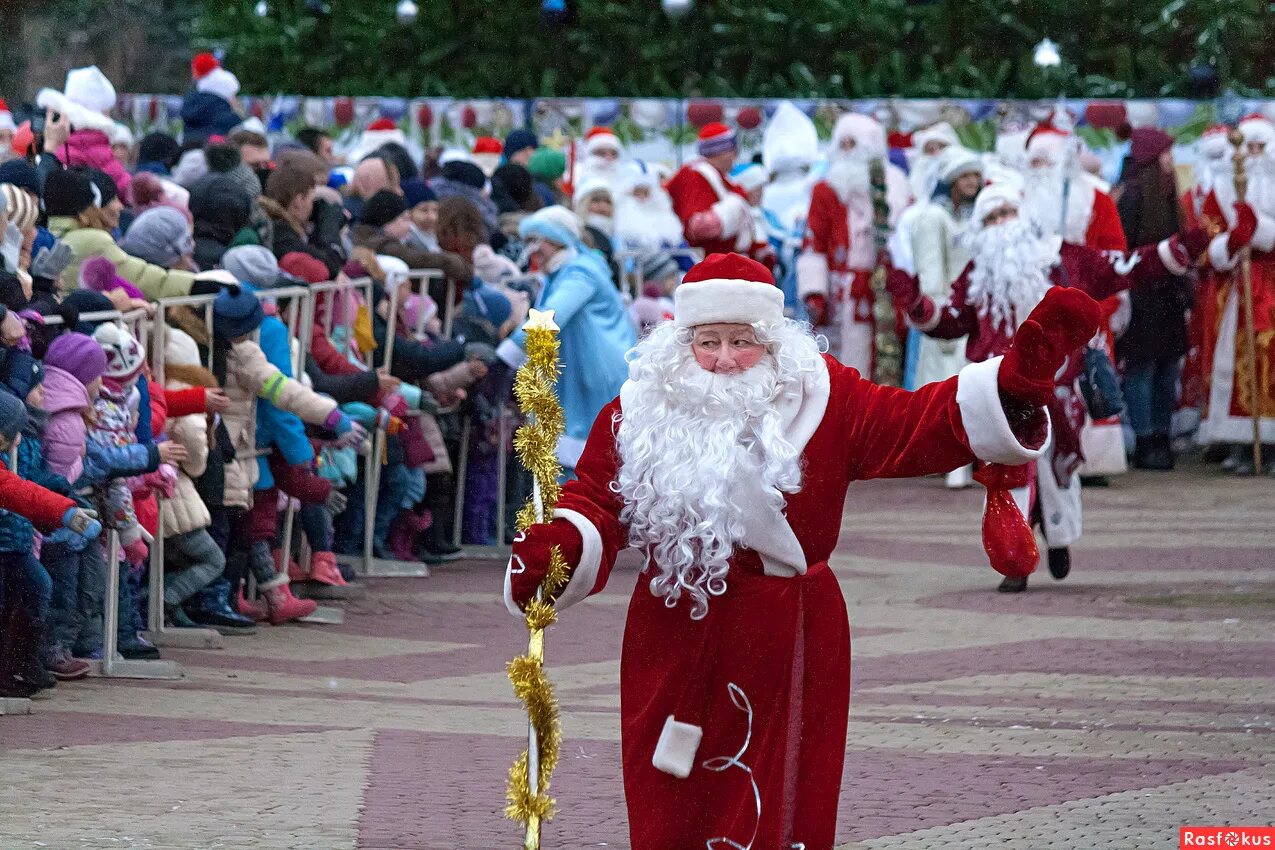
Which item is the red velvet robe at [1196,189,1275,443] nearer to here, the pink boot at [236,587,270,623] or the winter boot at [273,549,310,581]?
the winter boot at [273,549,310,581]

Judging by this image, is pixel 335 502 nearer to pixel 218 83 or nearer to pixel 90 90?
pixel 90 90

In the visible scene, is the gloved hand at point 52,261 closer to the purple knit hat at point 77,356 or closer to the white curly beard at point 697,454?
the purple knit hat at point 77,356

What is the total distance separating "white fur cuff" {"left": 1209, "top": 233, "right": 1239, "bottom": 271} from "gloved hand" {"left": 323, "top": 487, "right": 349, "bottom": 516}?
27.0 ft

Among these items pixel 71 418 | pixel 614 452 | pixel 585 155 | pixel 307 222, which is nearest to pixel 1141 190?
pixel 585 155

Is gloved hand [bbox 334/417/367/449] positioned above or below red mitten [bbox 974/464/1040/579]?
below

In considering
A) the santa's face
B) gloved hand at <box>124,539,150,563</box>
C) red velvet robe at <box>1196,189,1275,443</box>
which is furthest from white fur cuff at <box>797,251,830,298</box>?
the santa's face

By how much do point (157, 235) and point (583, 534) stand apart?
553 cm

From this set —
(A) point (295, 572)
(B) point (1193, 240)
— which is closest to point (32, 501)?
(A) point (295, 572)

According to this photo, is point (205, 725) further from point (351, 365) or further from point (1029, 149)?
point (1029, 149)

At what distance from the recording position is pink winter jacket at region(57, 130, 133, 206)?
40.2ft

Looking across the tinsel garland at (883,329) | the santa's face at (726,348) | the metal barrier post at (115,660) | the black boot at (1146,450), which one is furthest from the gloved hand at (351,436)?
the black boot at (1146,450)

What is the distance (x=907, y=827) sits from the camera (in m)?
7.50

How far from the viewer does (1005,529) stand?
614 centimetres

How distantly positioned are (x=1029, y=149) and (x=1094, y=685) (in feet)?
19.4
